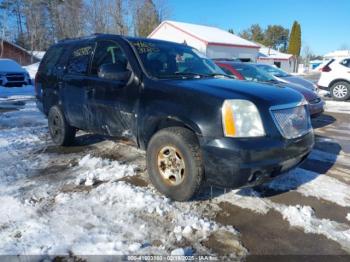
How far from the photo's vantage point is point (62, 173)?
443 cm

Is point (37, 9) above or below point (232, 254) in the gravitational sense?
above

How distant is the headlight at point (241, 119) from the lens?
3.11 m

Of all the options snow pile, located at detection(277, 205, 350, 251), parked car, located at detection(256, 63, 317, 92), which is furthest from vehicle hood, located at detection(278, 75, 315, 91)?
snow pile, located at detection(277, 205, 350, 251)

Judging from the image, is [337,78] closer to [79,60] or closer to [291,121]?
[291,121]

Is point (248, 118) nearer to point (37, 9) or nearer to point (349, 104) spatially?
point (349, 104)

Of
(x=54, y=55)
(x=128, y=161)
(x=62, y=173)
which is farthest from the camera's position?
(x=54, y=55)

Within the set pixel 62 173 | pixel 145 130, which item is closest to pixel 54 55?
pixel 62 173

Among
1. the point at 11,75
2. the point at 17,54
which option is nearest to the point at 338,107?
the point at 11,75

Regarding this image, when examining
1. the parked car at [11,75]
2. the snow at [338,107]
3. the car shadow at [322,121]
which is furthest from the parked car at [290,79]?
the parked car at [11,75]

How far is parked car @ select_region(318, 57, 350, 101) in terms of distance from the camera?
12562 millimetres

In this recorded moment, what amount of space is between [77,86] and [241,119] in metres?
2.83

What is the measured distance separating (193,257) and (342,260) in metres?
1.26

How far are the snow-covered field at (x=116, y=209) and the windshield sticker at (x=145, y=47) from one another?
165 cm

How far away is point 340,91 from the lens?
41.9ft
